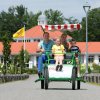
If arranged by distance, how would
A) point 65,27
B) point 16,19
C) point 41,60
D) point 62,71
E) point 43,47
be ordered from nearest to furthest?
point 62,71 → point 41,60 → point 43,47 → point 65,27 → point 16,19

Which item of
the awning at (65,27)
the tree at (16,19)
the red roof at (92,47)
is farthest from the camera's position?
the tree at (16,19)

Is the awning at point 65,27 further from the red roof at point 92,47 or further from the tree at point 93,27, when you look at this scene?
the tree at point 93,27

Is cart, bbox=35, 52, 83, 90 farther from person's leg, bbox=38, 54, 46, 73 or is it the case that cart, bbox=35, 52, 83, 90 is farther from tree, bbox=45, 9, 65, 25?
tree, bbox=45, 9, 65, 25

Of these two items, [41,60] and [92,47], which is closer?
[41,60]

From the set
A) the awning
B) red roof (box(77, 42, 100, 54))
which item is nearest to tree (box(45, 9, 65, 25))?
red roof (box(77, 42, 100, 54))

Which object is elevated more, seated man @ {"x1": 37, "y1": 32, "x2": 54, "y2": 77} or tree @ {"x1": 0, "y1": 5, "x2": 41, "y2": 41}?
tree @ {"x1": 0, "y1": 5, "x2": 41, "y2": 41}

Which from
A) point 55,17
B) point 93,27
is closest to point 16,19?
point 55,17

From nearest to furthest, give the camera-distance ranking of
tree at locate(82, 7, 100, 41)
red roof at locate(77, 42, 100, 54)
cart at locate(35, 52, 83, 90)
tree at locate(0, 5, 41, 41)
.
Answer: cart at locate(35, 52, 83, 90) → red roof at locate(77, 42, 100, 54) → tree at locate(82, 7, 100, 41) → tree at locate(0, 5, 41, 41)

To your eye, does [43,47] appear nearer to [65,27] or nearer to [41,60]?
[41,60]

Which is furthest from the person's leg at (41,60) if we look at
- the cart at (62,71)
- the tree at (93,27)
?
the tree at (93,27)

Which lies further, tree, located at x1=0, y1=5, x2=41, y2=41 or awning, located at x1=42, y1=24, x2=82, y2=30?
tree, located at x1=0, y1=5, x2=41, y2=41

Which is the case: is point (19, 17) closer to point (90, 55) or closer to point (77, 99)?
point (90, 55)

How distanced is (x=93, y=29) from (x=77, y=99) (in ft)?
465

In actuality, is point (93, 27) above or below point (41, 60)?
above
